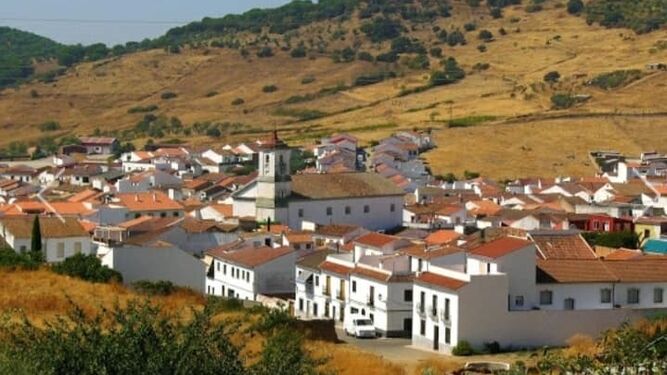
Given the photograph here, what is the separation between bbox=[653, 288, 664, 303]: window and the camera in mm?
35406

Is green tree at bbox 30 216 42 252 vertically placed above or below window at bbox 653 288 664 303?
above

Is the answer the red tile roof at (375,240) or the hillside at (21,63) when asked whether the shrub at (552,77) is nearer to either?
the hillside at (21,63)

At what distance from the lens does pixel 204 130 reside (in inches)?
4530

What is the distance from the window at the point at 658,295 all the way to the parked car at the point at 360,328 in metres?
7.17

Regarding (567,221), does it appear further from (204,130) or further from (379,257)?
(204,130)

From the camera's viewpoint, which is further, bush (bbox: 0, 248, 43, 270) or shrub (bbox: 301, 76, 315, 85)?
shrub (bbox: 301, 76, 315, 85)

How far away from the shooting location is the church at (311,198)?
5331cm

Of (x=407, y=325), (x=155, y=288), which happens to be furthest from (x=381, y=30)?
(x=155, y=288)

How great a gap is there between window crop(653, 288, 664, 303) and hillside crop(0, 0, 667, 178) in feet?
154

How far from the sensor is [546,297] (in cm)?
3434

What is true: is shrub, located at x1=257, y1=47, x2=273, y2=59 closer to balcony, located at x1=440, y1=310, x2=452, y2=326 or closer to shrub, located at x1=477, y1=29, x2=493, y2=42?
shrub, located at x1=477, y1=29, x2=493, y2=42

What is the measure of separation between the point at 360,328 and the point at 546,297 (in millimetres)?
4788

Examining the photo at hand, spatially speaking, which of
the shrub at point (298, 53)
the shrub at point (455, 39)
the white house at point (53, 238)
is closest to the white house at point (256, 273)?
the white house at point (53, 238)

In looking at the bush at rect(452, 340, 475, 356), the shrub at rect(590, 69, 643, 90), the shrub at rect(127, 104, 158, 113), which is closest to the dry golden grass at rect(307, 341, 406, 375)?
the bush at rect(452, 340, 475, 356)
